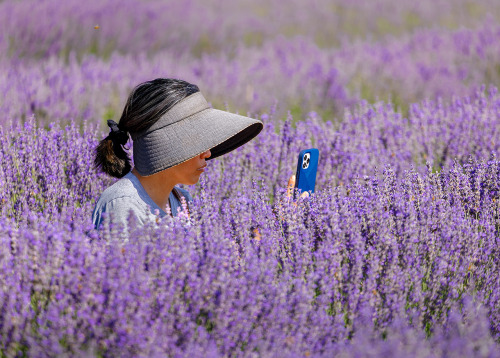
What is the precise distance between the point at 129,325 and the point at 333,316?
722 mm

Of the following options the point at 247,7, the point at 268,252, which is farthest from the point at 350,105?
the point at 247,7

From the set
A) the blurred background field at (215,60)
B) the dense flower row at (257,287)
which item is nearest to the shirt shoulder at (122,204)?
the dense flower row at (257,287)

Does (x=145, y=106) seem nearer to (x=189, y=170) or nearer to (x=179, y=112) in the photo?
(x=179, y=112)

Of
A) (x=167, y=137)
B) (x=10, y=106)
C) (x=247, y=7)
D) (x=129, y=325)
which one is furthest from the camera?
(x=247, y=7)

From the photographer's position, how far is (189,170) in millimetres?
2631

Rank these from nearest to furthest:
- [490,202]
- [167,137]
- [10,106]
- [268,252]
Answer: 1. [268,252]
2. [167,137]
3. [490,202]
4. [10,106]

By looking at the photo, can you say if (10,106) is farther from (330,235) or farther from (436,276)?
(436,276)

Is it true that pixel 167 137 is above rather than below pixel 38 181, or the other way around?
above

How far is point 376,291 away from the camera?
2.09 metres

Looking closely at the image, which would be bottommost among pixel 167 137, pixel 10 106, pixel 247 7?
pixel 167 137

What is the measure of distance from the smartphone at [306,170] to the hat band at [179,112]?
0.59m

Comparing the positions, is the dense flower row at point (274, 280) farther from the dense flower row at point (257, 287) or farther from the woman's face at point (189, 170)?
the woman's face at point (189, 170)

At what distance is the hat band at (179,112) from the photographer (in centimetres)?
253

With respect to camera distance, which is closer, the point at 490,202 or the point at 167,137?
the point at 167,137
